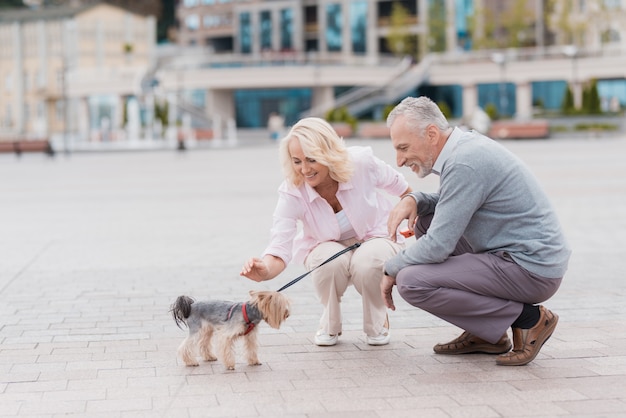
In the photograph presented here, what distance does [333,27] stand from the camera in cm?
8906

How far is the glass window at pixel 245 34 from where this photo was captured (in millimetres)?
93250

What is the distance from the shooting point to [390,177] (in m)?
6.06

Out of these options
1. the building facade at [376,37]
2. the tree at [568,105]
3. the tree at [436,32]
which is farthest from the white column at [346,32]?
the tree at [568,105]

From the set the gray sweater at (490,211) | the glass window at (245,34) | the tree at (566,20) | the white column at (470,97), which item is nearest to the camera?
the gray sweater at (490,211)

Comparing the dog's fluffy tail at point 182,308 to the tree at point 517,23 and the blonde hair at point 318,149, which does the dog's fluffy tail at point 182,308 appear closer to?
the blonde hair at point 318,149

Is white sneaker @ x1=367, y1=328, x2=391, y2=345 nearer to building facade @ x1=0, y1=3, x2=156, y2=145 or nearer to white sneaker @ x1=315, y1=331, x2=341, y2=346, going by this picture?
white sneaker @ x1=315, y1=331, x2=341, y2=346

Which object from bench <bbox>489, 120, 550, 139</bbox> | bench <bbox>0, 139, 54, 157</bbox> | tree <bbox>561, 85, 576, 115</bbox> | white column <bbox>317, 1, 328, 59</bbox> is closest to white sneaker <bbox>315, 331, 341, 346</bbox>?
bench <bbox>0, 139, 54, 157</bbox>

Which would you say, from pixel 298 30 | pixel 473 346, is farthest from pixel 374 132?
pixel 473 346

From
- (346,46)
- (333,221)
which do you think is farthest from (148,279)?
(346,46)

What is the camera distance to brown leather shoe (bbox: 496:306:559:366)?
5.34 metres

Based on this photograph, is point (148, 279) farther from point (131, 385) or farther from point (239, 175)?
point (239, 175)

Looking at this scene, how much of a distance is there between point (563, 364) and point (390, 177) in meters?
1.49

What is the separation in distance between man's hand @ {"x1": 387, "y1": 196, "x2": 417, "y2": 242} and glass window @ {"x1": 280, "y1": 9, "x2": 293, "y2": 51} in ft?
285

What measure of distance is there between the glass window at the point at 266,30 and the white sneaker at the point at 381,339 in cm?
8795
